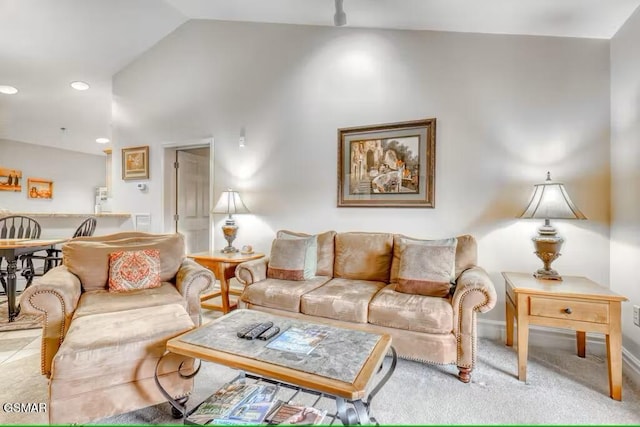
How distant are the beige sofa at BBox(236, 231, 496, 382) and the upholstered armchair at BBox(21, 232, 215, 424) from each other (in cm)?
58

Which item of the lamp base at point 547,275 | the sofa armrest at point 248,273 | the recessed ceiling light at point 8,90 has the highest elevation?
the recessed ceiling light at point 8,90

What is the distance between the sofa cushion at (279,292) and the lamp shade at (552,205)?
1.74m

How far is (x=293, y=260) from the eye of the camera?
8.82 ft

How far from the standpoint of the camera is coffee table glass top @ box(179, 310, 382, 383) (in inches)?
48.6

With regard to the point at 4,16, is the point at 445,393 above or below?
below

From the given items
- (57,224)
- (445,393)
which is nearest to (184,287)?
(445,393)

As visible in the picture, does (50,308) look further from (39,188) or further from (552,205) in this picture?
(39,188)

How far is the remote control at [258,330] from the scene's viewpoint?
1479 mm

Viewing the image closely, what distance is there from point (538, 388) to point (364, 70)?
9.57 ft

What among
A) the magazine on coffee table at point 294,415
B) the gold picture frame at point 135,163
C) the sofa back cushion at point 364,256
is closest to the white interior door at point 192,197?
the gold picture frame at point 135,163

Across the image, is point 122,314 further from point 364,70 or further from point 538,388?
point 364,70

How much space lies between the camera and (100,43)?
3812 mm

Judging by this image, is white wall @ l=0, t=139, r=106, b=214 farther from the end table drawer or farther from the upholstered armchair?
the end table drawer

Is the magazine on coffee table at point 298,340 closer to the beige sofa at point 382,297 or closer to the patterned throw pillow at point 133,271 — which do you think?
the beige sofa at point 382,297
